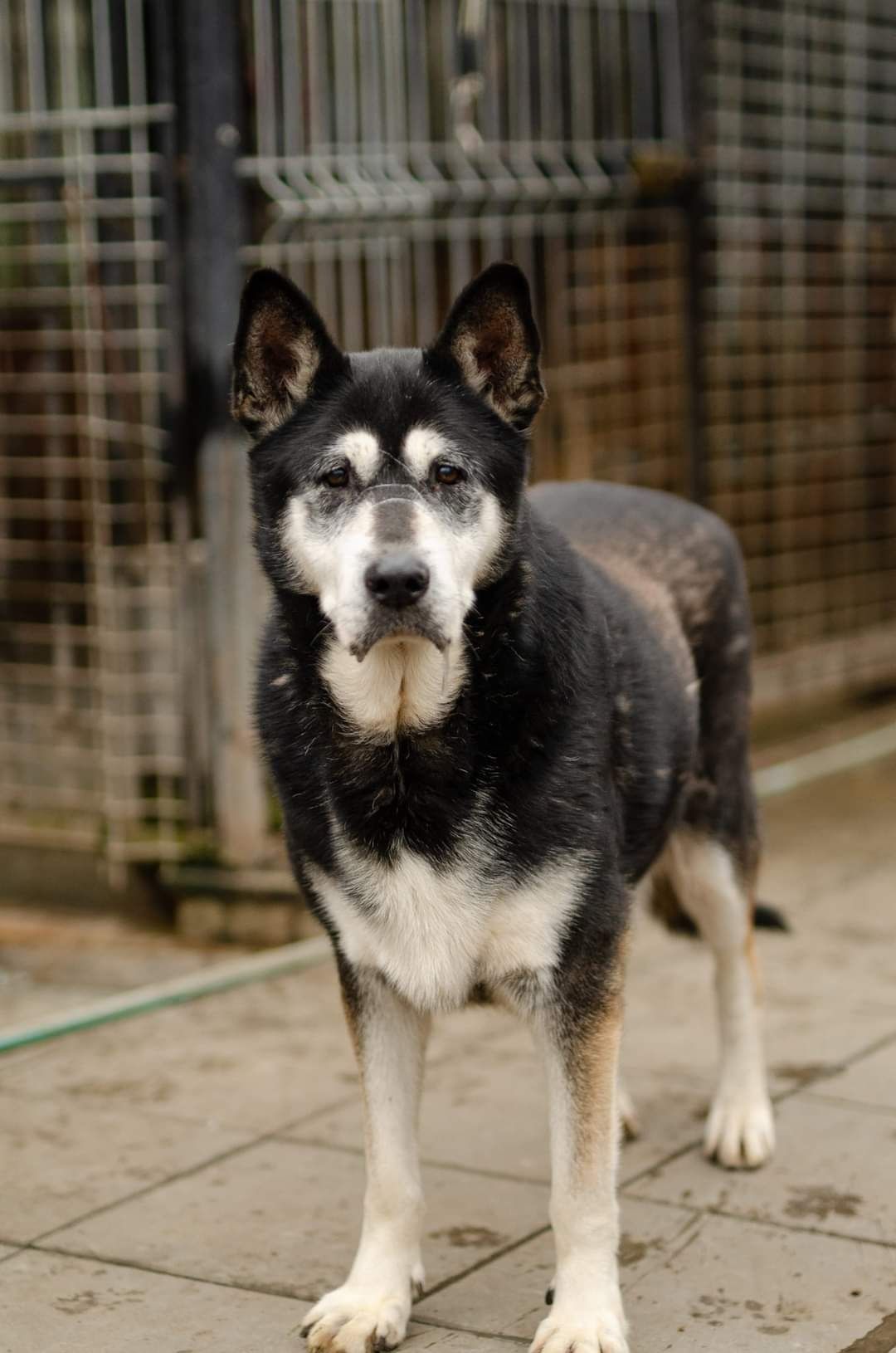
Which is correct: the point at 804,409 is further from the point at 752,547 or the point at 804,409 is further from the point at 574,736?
the point at 574,736

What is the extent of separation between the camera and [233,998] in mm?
5547

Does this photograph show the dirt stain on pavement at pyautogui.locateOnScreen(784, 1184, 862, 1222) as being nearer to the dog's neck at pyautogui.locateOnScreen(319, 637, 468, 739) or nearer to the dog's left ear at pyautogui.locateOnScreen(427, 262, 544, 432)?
the dog's neck at pyautogui.locateOnScreen(319, 637, 468, 739)

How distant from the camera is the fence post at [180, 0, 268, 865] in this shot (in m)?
5.80

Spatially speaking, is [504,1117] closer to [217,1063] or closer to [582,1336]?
[217,1063]

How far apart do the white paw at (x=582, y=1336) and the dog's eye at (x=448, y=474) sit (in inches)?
58.0

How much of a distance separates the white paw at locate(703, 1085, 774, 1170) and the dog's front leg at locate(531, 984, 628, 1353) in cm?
91

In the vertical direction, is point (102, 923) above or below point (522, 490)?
below

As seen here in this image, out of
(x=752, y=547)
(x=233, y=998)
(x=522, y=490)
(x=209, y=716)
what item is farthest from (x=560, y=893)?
(x=752, y=547)

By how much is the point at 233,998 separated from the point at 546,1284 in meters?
2.13

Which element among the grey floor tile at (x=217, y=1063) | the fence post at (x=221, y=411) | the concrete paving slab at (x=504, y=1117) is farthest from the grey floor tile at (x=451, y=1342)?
the fence post at (x=221, y=411)

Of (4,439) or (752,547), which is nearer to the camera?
(4,439)

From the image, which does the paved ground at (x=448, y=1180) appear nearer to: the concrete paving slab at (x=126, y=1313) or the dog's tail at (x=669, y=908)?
the concrete paving slab at (x=126, y=1313)

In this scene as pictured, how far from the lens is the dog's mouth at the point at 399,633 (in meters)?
3.04

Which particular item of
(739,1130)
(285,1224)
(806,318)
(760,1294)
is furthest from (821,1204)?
(806,318)
